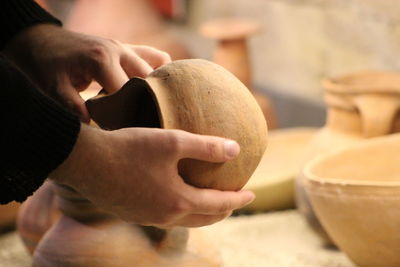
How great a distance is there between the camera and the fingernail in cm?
95

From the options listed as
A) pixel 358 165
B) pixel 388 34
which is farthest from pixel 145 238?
pixel 388 34

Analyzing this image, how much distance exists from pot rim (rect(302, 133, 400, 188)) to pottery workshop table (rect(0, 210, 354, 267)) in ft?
0.58

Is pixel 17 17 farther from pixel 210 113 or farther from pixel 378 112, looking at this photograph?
pixel 378 112

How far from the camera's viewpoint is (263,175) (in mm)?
1897

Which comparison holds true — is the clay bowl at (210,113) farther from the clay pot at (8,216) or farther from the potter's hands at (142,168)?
the clay pot at (8,216)

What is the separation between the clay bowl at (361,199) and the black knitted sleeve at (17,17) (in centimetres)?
56

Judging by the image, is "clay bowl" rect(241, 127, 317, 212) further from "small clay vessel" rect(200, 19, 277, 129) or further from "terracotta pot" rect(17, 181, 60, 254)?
"terracotta pot" rect(17, 181, 60, 254)

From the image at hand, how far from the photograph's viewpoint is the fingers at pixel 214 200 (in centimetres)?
95

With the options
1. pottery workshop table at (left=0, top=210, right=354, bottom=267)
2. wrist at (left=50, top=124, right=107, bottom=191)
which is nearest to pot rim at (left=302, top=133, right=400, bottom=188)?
pottery workshop table at (left=0, top=210, right=354, bottom=267)

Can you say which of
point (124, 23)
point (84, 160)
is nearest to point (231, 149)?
point (84, 160)

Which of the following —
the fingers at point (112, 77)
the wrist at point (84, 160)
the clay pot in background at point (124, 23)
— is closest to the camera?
the wrist at point (84, 160)

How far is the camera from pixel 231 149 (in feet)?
3.12

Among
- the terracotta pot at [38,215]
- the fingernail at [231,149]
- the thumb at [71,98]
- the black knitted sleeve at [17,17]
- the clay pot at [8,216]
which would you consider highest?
the black knitted sleeve at [17,17]

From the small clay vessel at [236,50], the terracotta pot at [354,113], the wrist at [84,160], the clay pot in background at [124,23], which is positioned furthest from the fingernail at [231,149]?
the clay pot in background at [124,23]
